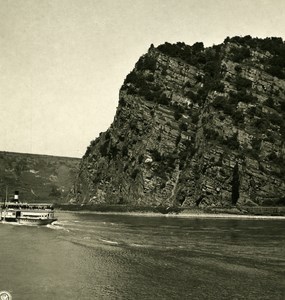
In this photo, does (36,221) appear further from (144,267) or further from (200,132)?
(200,132)

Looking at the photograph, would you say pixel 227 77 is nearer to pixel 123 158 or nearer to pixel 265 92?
pixel 265 92

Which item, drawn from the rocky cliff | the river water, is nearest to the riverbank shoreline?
the rocky cliff

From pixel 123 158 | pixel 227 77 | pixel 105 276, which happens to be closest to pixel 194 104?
pixel 227 77

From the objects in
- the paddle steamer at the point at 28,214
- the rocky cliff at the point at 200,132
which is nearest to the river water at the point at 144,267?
the paddle steamer at the point at 28,214

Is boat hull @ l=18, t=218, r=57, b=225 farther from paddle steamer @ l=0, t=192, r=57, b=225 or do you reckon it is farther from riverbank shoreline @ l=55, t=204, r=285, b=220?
riverbank shoreline @ l=55, t=204, r=285, b=220

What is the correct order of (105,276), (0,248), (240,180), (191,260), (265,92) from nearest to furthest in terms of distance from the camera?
(105,276), (191,260), (0,248), (240,180), (265,92)

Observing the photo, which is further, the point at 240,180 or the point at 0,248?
the point at 240,180

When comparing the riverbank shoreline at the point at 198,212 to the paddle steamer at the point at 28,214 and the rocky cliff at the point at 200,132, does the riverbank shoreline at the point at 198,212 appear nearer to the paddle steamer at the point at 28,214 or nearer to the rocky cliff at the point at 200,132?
the rocky cliff at the point at 200,132
